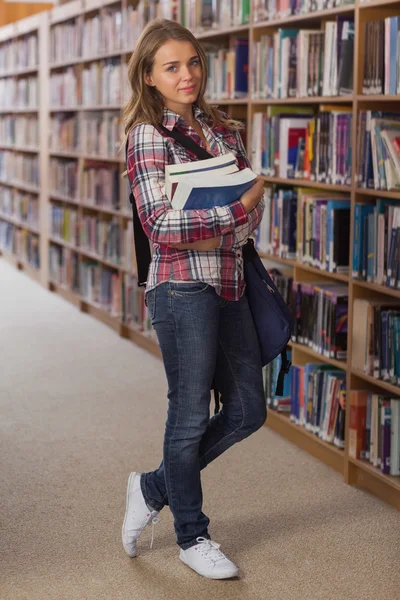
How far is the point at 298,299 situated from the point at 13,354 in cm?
238

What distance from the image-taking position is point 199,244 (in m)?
2.49

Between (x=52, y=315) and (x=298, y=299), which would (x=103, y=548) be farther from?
(x=52, y=315)

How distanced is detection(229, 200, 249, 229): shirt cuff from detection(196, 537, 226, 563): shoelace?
943mm

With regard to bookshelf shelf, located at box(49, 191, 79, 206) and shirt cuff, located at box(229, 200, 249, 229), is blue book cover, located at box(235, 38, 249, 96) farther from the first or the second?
bookshelf shelf, located at box(49, 191, 79, 206)

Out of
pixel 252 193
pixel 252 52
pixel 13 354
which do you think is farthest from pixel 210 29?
pixel 252 193

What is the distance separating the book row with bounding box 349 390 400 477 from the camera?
3.44m

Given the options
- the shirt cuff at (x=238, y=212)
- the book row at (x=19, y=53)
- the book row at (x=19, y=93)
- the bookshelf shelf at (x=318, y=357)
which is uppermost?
the book row at (x=19, y=53)

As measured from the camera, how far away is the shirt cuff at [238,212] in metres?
2.45

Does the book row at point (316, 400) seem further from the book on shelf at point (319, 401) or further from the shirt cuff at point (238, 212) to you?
the shirt cuff at point (238, 212)

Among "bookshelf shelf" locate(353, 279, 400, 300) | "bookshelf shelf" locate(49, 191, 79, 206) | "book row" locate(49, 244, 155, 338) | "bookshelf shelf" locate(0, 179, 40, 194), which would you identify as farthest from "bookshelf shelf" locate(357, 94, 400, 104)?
"bookshelf shelf" locate(0, 179, 40, 194)

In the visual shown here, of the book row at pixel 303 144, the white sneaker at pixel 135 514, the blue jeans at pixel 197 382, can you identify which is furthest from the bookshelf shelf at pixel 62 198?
the blue jeans at pixel 197 382

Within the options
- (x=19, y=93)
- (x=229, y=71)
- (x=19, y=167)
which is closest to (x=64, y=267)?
(x=19, y=167)

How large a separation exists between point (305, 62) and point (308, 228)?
2.22 feet

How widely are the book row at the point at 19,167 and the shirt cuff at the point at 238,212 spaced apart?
6.52 m
